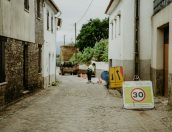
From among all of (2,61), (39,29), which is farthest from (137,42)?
(2,61)

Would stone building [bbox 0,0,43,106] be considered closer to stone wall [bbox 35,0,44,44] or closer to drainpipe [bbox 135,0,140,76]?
stone wall [bbox 35,0,44,44]

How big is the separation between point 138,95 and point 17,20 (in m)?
6.27

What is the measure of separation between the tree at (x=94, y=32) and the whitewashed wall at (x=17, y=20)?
50.3 m

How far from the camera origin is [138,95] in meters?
14.2

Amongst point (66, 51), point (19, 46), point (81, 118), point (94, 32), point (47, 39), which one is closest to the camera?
point (81, 118)

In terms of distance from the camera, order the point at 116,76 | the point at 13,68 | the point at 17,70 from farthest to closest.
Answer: the point at 116,76
the point at 17,70
the point at 13,68

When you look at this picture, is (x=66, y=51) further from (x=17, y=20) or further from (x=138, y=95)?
(x=138, y=95)

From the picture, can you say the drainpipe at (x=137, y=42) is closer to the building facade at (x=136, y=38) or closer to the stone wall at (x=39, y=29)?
the building facade at (x=136, y=38)

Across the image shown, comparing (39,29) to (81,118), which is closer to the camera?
(81,118)

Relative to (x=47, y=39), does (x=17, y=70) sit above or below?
below

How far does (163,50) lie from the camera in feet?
61.8

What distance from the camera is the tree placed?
71375mm

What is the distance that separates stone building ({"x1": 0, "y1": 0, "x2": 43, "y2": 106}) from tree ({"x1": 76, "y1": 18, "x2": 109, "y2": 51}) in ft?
156

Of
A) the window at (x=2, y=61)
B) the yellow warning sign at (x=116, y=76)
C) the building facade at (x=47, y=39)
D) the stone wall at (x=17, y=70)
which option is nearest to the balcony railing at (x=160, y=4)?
the yellow warning sign at (x=116, y=76)
